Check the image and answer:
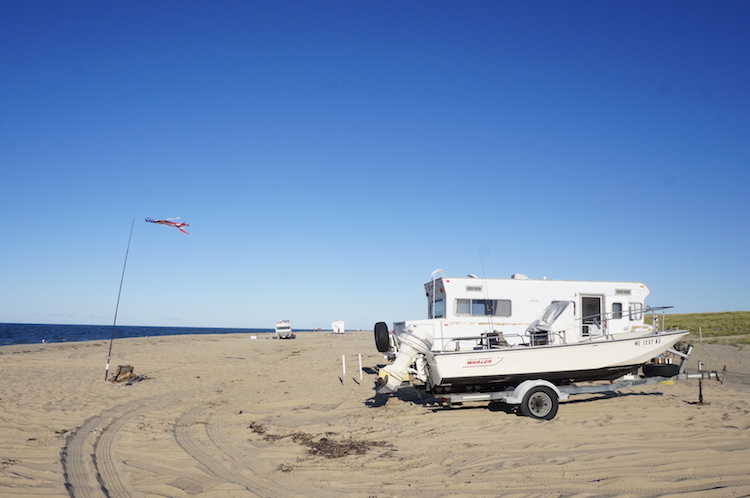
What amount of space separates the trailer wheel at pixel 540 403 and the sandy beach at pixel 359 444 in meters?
0.26

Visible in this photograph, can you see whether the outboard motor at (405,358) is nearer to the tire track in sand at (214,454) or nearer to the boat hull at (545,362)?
the boat hull at (545,362)

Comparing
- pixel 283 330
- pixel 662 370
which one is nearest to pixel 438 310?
pixel 662 370

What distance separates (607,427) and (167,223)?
55.2 feet

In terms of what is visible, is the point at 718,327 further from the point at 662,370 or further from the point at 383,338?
the point at 383,338

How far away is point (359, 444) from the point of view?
8.48m

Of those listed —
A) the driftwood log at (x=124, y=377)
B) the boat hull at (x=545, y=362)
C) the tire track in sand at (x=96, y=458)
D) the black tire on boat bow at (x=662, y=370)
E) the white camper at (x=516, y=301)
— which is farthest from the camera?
the driftwood log at (x=124, y=377)

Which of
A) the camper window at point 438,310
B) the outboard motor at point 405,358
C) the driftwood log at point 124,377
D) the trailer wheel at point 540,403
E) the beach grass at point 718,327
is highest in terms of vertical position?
the beach grass at point 718,327

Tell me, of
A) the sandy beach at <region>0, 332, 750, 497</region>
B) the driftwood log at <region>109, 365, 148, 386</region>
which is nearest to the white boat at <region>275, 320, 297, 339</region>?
the driftwood log at <region>109, 365, 148, 386</region>

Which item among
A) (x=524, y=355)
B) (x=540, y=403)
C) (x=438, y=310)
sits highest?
(x=438, y=310)

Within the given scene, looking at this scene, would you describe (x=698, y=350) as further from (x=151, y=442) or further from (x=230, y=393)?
(x=151, y=442)

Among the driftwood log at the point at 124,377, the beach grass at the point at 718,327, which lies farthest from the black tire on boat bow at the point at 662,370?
the beach grass at the point at 718,327

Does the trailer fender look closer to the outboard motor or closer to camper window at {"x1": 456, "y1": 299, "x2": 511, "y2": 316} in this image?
the outboard motor

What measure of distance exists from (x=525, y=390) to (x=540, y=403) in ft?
1.54

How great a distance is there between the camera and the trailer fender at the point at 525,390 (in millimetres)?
9734
